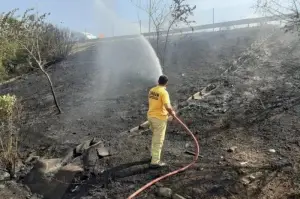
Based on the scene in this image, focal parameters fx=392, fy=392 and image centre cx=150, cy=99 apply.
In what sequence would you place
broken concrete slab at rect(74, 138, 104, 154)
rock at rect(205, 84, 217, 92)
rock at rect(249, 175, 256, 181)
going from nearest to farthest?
rock at rect(249, 175, 256, 181), broken concrete slab at rect(74, 138, 104, 154), rock at rect(205, 84, 217, 92)

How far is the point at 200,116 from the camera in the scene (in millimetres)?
9273

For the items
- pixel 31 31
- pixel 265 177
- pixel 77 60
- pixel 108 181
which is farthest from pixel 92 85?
pixel 265 177

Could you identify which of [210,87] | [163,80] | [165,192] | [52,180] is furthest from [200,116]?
[52,180]

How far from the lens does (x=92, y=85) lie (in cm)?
1461

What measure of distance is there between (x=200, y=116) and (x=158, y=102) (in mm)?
2625

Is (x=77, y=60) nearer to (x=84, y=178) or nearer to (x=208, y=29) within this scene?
(x=208, y=29)

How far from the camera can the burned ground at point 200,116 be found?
6508 mm

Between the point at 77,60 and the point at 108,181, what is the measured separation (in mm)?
12647

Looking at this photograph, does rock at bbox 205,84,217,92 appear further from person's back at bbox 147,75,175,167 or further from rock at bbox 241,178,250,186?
rock at bbox 241,178,250,186

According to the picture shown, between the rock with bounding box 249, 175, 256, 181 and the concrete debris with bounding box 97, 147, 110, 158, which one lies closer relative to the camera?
the rock with bounding box 249, 175, 256, 181

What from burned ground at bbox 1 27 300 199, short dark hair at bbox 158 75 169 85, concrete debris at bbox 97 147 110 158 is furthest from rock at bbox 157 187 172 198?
concrete debris at bbox 97 147 110 158

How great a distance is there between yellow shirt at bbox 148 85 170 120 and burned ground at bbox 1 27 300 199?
924 millimetres

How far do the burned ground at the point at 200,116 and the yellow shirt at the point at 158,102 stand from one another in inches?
36.4

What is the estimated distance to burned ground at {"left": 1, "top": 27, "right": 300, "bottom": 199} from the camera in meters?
6.51
